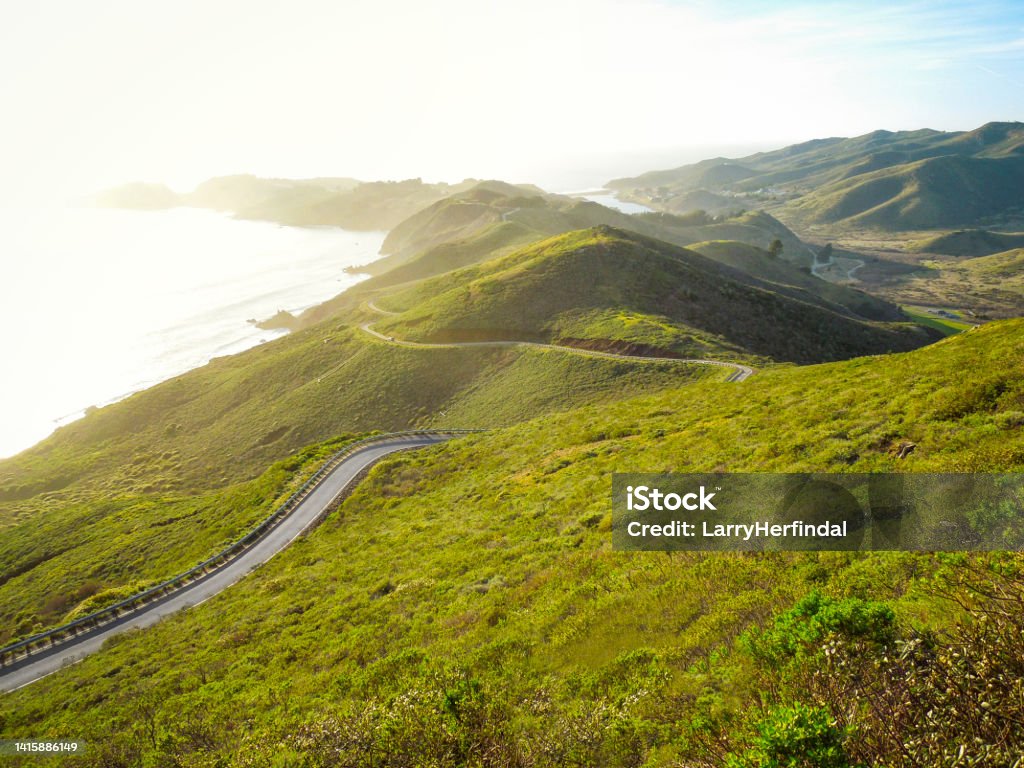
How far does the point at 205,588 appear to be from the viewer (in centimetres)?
2733

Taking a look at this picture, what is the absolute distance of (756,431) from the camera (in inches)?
851

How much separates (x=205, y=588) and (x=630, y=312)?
185ft

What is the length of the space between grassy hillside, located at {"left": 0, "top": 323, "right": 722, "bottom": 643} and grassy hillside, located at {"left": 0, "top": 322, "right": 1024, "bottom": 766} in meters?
16.0

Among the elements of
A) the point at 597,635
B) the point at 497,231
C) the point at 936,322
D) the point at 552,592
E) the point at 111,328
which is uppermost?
the point at 497,231

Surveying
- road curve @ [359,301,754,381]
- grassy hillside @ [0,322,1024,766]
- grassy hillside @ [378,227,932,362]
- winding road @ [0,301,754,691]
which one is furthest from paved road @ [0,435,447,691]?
grassy hillside @ [378,227,932,362]

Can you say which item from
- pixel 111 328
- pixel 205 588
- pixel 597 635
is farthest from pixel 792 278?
pixel 111 328

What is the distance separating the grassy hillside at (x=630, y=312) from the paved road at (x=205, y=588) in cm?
3607

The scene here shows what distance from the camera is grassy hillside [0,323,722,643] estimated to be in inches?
1467

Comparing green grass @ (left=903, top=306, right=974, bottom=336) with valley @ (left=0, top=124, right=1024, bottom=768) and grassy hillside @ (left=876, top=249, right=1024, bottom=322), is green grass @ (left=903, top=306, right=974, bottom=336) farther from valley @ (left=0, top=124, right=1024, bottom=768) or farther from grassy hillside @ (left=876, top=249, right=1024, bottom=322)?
valley @ (left=0, top=124, right=1024, bottom=768)

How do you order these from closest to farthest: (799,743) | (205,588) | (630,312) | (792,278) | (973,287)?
(799,743) < (205,588) < (630,312) < (792,278) < (973,287)

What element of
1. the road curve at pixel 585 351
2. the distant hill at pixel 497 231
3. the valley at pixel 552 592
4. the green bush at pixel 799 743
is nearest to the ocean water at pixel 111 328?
the distant hill at pixel 497 231

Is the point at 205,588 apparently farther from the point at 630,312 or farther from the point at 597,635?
the point at 630,312

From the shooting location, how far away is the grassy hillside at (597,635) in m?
6.39

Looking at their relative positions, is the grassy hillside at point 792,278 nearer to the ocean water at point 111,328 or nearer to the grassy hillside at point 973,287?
the grassy hillside at point 973,287
